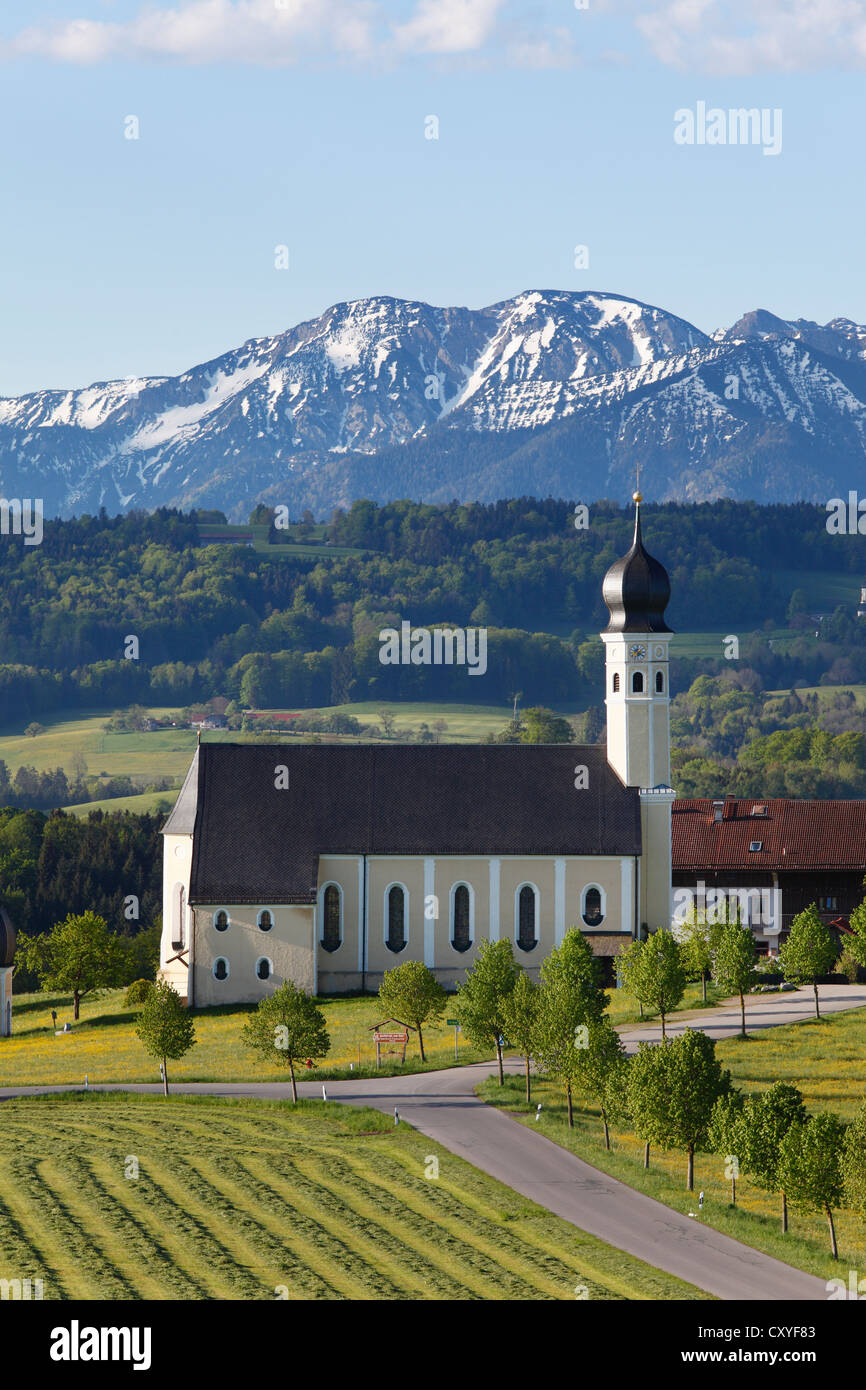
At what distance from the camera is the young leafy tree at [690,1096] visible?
141ft

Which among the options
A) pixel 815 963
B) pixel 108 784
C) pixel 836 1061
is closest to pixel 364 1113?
pixel 836 1061

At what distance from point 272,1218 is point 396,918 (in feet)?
117

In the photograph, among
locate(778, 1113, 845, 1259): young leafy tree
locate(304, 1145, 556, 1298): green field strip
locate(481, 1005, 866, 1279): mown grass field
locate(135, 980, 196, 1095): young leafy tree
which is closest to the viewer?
locate(304, 1145, 556, 1298): green field strip

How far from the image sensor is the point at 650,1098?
43.1 meters

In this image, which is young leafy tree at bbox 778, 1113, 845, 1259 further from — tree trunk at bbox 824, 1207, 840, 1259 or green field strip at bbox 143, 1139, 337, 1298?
green field strip at bbox 143, 1139, 337, 1298

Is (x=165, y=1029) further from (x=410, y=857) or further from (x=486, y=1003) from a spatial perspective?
Result: (x=410, y=857)

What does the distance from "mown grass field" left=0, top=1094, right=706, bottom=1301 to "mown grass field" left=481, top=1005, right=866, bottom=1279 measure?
12.9 ft

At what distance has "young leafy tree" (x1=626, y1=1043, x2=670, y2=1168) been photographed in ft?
141

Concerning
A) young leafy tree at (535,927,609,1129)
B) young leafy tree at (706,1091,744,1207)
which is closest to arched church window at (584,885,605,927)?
young leafy tree at (535,927,609,1129)

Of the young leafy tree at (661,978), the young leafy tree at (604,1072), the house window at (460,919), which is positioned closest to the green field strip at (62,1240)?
the young leafy tree at (604,1072)

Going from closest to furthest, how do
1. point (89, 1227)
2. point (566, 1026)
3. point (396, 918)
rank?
point (89, 1227)
point (566, 1026)
point (396, 918)

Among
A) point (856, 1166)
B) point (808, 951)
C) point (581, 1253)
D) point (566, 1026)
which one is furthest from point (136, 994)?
point (856, 1166)

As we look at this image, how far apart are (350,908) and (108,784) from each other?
125m

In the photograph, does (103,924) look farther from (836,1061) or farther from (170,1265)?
(170,1265)
